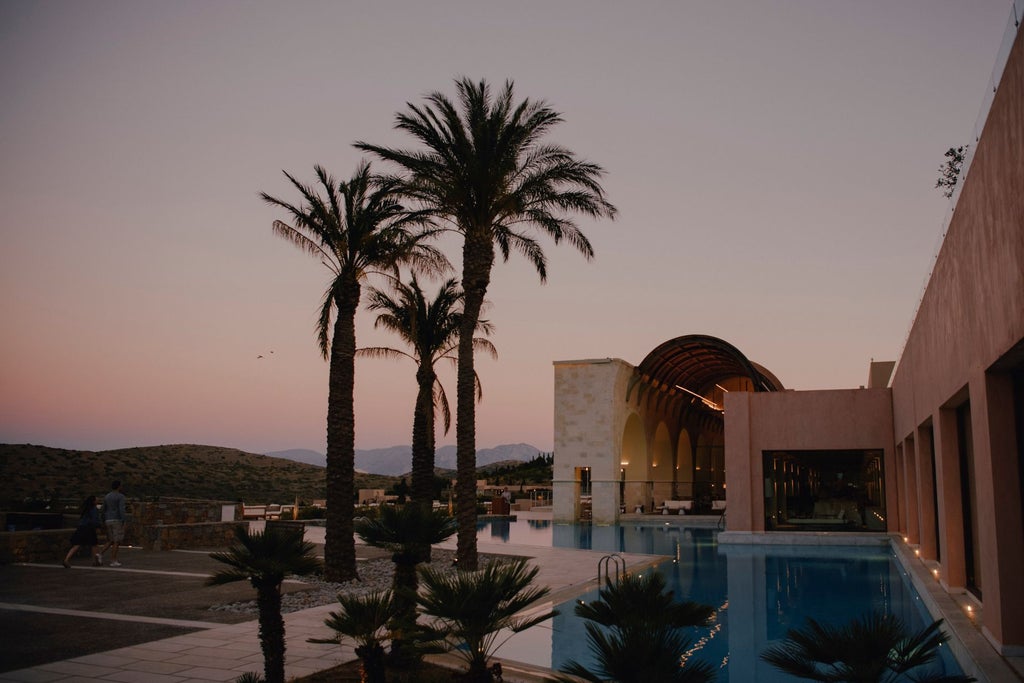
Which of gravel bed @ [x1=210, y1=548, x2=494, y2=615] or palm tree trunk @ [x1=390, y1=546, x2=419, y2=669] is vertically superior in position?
palm tree trunk @ [x1=390, y1=546, x2=419, y2=669]

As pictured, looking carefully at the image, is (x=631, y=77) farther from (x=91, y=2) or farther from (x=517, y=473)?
(x=517, y=473)

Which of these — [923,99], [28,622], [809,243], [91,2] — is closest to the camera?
[28,622]

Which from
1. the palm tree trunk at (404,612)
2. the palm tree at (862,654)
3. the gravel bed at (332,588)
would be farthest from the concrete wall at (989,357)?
the palm tree trunk at (404,612)

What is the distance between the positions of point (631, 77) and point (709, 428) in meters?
38.9

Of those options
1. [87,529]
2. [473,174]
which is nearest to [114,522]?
[87,529]

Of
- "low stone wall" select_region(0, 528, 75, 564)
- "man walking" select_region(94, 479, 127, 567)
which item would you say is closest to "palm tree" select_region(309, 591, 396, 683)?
"man walking" select_region(94, 479, 127, 567)

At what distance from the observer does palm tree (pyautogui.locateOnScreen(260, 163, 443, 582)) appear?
48.7 feet

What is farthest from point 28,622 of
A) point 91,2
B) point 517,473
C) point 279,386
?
point 517,473

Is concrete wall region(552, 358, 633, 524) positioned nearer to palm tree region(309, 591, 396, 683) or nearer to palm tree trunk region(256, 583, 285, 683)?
palm tree trunk region(256, 583, 285, 683)

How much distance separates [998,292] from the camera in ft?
22.6

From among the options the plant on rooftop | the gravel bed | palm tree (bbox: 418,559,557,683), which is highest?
the plant on rooftop

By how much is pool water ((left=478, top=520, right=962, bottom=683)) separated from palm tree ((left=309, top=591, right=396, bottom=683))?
5.91 feet

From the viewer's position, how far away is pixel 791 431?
81.9 feet

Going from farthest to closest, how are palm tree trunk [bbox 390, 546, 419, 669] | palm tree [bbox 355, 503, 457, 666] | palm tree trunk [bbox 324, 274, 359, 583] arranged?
1. palm tree trunk [bbox 324, 274, 359, 583]
2. palm tree [bbox 355, 503, 457, 666]
3. palm tree trunk [bbox 390, 546, 419, 669]
